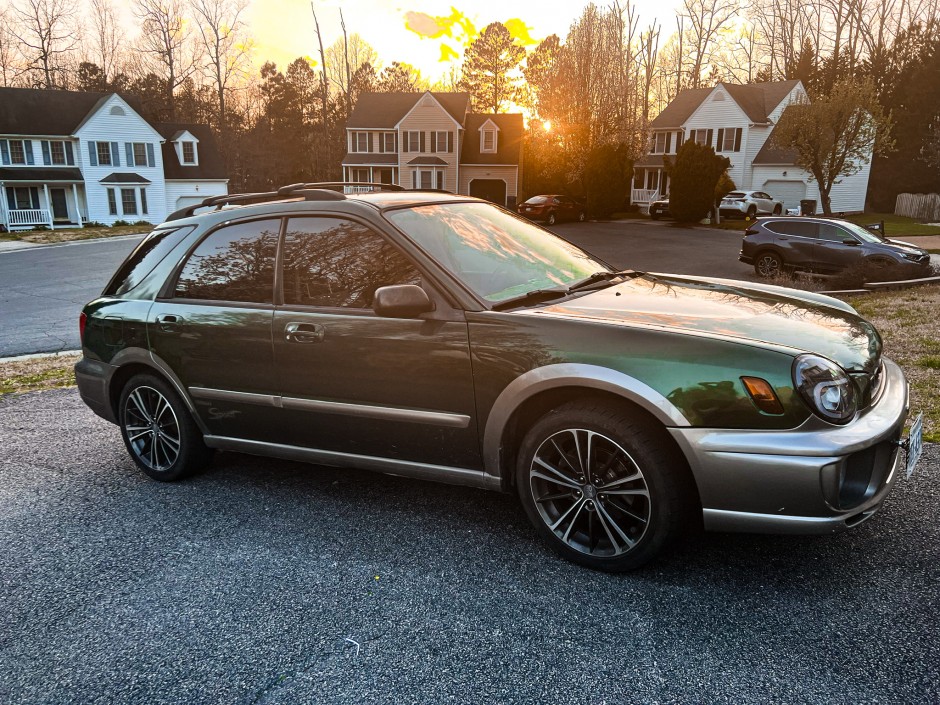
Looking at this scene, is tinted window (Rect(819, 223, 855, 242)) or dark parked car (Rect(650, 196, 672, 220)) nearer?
tinted window (Rect(819, 223, 855, 242))

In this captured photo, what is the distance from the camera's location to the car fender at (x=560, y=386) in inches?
120

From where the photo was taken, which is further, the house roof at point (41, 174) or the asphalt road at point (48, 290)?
the house roof at point (41, 174)

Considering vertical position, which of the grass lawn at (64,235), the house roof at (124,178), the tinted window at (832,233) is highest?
the house roof at (124,178)

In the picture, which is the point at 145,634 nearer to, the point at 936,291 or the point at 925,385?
the point at 925,385

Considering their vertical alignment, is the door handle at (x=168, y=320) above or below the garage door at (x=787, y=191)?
below

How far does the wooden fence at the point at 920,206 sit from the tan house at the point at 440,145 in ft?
77.3

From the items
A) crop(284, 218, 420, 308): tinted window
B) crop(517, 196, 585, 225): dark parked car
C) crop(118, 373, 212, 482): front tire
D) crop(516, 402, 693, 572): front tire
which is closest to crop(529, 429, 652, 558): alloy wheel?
crop(516, 402, 693, 572): front tire

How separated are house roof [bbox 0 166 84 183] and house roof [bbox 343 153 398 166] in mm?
17554

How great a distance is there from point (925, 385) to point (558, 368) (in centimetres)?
458

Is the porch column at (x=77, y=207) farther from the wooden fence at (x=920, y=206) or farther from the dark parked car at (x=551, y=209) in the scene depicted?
the wooden fence at (x=920, y=206)

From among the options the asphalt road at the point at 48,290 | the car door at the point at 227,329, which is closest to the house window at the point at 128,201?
the asphalt road at the point at 48,290

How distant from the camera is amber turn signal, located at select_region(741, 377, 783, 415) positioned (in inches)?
113

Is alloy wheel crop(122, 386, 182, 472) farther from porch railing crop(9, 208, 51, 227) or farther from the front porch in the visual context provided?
porch railing crop(9, 208, 51, 227)

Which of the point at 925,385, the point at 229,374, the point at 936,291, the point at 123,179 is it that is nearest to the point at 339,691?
the point at 229,374
